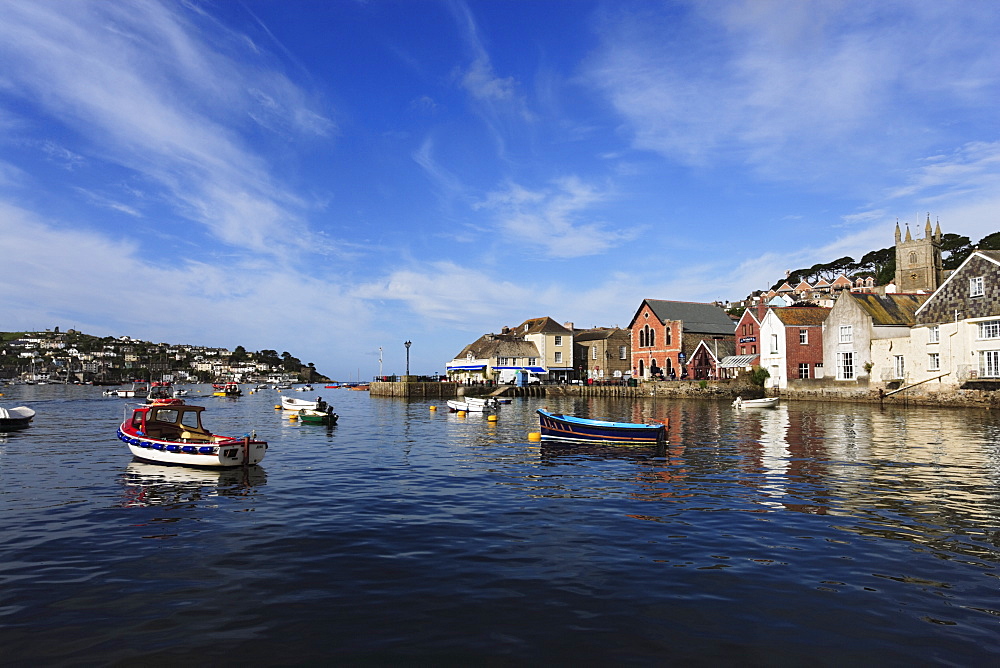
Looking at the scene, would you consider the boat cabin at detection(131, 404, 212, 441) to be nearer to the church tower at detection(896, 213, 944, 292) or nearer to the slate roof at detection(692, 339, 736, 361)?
the slate roof at detection(692, 339, 736, 361)

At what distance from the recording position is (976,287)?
169 feet

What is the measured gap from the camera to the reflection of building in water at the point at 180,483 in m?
20.3

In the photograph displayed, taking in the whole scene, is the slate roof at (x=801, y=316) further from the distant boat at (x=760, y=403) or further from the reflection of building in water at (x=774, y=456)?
the reflection of building in water at (x=774, y=456)

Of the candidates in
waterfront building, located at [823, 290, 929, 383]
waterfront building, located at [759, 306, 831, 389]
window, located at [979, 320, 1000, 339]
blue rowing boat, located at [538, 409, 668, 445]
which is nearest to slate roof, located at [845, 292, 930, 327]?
waterfront building, located at [823, 290, 929, 383]

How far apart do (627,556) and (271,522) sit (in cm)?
996

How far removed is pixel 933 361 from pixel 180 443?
2433 inches

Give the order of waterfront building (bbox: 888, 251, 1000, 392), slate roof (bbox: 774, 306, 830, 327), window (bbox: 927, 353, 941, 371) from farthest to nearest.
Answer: slate roof (bbox: 774, 306, 830, 327) < window (bbox: 927, 353, 941, 371) < waterfront building (bbox: 888, 251, 1000, 392)

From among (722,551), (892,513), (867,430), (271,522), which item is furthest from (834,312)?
(271,522)

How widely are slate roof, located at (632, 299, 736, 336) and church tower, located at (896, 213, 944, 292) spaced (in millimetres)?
42621

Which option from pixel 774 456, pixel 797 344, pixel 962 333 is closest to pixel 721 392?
pixel 797 344

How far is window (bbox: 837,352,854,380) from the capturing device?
209ft

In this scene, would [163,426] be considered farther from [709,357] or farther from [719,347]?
[719,347]

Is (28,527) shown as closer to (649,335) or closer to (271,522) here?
(271,522)

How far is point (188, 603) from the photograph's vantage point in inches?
425
